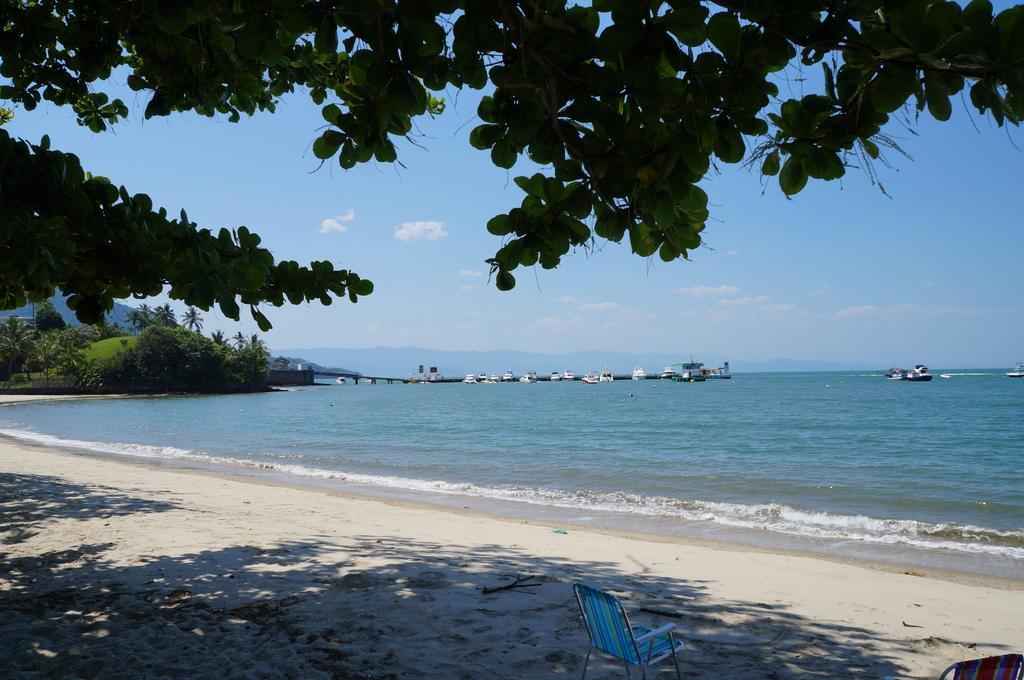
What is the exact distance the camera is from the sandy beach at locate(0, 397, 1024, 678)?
14.1ft

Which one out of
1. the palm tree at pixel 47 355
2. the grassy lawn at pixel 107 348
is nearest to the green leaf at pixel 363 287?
the palm tree at pixel 47 355

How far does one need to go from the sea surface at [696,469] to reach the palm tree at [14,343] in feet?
163

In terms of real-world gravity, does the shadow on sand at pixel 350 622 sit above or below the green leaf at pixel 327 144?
below

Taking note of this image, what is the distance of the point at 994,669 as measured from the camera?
111 inches

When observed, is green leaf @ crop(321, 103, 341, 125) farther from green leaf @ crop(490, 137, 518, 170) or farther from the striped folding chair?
the striped folding chair

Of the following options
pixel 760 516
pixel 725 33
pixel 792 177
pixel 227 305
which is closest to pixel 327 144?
pixel 227 305

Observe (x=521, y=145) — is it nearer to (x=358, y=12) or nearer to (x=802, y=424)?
(x=358, y=12)

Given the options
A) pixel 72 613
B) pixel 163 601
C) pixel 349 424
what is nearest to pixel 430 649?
pixel 163 601

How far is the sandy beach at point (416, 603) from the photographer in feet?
14.1

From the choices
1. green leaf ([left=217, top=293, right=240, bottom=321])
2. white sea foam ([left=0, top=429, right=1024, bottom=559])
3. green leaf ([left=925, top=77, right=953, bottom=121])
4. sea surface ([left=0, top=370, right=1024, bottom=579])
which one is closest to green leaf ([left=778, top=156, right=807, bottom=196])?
green leaf ([left=925, top=77, right=953, bottom=121])

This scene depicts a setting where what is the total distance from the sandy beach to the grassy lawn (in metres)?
90.7

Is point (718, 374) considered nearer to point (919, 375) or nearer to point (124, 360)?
point (919, 375)

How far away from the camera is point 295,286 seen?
420cm

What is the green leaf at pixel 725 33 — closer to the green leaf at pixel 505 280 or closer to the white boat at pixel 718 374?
the green leaf at pixel 505 280
